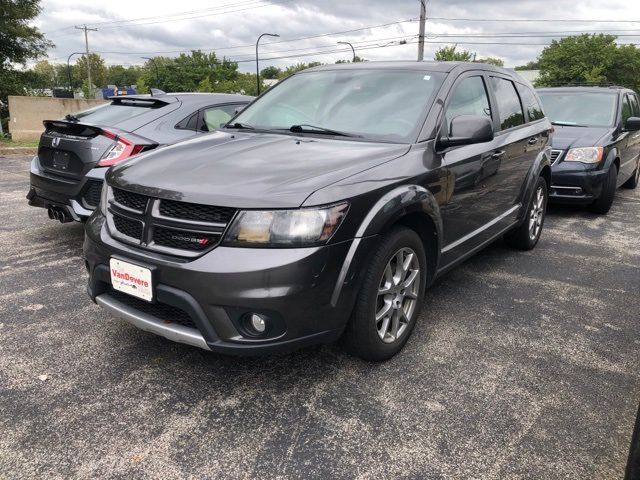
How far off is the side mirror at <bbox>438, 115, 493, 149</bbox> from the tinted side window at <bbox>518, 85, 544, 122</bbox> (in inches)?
77.9

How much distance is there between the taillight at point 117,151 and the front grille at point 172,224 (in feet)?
6.30

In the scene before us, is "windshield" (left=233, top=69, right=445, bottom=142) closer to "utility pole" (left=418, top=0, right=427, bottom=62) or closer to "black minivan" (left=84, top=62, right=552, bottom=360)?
"black minivan" (left=84, top=62, right=552, bottom=360)

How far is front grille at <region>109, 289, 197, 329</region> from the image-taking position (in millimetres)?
2412

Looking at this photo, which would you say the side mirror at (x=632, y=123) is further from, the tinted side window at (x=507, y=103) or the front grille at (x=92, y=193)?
the front grille at (x=92, y=193)

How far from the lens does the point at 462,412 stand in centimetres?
242

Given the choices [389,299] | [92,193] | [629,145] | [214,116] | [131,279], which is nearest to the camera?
[131,279]

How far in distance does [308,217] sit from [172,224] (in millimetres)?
638

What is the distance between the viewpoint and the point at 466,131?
297cm

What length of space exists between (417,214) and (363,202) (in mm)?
568

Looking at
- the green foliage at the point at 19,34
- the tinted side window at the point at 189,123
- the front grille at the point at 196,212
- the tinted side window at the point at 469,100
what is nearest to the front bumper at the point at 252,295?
the front grille at the point at 196,212

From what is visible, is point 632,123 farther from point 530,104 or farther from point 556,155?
point 530,104

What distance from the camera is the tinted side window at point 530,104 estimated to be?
15.6 ft

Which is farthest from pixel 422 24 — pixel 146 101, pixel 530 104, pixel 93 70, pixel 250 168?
pixel 93 70

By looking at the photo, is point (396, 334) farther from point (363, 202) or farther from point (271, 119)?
point (271, 119)
